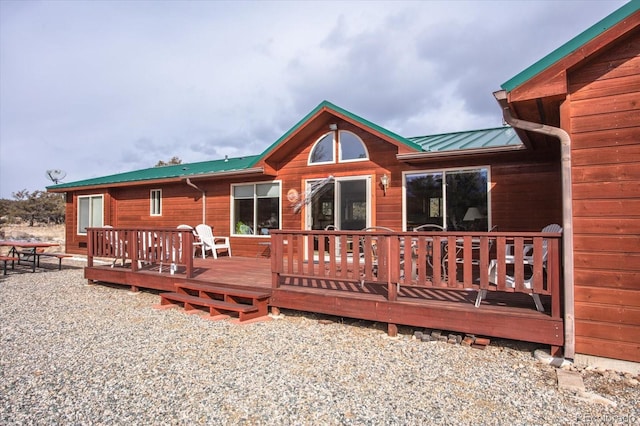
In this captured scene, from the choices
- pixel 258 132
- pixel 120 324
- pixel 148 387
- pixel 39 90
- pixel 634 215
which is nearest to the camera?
pixel 148 387

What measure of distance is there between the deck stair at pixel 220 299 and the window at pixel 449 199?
3.25m

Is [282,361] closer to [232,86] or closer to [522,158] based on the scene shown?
[522,158]

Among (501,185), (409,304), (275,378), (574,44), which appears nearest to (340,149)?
(501,185)

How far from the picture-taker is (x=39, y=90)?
17.5 meters

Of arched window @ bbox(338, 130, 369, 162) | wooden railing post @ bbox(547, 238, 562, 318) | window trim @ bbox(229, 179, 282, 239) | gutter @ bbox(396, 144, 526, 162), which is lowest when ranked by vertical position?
wooden railing post @ bbox(547, 238, 562, 318)

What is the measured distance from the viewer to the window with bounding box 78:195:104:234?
12018mm

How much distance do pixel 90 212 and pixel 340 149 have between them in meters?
9.39

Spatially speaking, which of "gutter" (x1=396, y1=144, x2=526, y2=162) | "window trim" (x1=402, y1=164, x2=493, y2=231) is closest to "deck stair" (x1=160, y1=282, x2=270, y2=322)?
"window trim" (x1=402, y1=164, x2=493, y2=231)

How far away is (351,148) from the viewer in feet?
24.4

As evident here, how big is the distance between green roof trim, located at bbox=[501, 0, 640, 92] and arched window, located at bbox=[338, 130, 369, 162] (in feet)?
12.7

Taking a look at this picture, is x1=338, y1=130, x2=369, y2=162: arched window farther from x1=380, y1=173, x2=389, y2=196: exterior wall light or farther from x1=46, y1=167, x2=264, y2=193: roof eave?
x1=46, y1=167, x2=264, y2=193: roof eave

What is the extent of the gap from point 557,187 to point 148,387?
598 centimetres

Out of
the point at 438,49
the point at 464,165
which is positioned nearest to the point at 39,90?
the point at 438,49

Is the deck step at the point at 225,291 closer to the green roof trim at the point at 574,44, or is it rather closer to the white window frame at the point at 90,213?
the green roof trim at the point at 574,44
